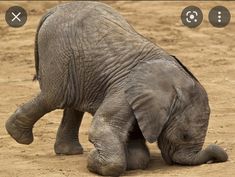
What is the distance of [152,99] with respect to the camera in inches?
300

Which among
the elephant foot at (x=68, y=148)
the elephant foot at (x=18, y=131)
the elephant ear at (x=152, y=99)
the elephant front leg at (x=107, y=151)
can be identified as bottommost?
the elephant foot at (x=68, y=148)

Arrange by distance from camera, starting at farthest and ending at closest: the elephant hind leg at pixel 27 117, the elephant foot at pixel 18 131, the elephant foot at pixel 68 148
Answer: the elephant foot at pixel 68 148 < the elephant foot at pixel 18 131 < the elephant hind leg at pixel 27 117

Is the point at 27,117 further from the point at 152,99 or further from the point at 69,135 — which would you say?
the point at 152,99

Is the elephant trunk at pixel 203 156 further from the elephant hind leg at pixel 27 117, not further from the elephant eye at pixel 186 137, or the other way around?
the elephant hind leg at pixel 27 117

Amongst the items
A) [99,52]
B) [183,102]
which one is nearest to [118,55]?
[99,52]

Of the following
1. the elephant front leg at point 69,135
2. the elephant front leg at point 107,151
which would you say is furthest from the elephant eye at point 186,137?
the elephant front leg at point 69,135

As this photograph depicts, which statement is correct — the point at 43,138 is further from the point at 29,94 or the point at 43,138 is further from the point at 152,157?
the point at 29,94

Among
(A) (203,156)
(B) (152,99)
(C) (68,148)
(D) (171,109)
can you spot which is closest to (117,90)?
(B) (152,99)

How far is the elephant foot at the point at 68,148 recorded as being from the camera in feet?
28.8

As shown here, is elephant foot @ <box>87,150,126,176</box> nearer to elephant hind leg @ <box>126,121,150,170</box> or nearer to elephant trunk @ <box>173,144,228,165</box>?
elephant hind leg @ <box>126,121,150,170</box>

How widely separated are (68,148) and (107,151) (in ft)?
3.82

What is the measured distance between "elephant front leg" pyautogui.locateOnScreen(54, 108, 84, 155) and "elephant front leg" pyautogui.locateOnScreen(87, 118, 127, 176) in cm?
103

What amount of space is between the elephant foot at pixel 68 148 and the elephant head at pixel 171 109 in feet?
3.71

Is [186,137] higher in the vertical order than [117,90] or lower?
lower
